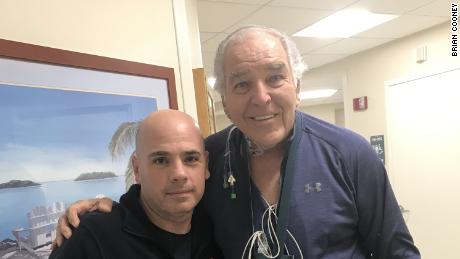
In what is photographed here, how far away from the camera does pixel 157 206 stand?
101 cm

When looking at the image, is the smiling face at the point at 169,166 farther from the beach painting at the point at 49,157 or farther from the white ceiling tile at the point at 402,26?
the white ceiling tile at the point at 402,26

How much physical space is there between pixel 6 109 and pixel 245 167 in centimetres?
70

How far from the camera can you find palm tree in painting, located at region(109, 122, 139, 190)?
1.35 m

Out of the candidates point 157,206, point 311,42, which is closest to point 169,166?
point 157,206

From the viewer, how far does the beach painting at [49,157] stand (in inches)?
41.3

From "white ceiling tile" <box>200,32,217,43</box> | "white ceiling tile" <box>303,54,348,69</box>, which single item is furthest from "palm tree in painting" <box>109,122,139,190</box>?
"white ceiling tile" <box>303,54,348,69</box>

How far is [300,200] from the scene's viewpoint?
3.38 ft

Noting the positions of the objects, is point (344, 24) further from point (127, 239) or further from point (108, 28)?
point (127, 239)

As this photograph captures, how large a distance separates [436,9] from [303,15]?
1100 millimetres

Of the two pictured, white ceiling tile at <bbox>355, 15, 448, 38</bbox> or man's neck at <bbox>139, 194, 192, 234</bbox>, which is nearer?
man's neck at <bbox>139, 194, 192, 234</bbox>

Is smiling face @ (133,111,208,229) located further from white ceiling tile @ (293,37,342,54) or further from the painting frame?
white ceiling tile @ (293,37,342,54)

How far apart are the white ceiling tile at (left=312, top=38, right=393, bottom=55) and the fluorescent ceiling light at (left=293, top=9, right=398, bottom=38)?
265 millimetres

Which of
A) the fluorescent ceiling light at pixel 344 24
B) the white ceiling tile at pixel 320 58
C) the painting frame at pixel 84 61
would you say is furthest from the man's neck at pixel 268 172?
the white ceiling tile at pixel 320 58

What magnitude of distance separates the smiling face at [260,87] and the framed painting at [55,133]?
0.50 m
